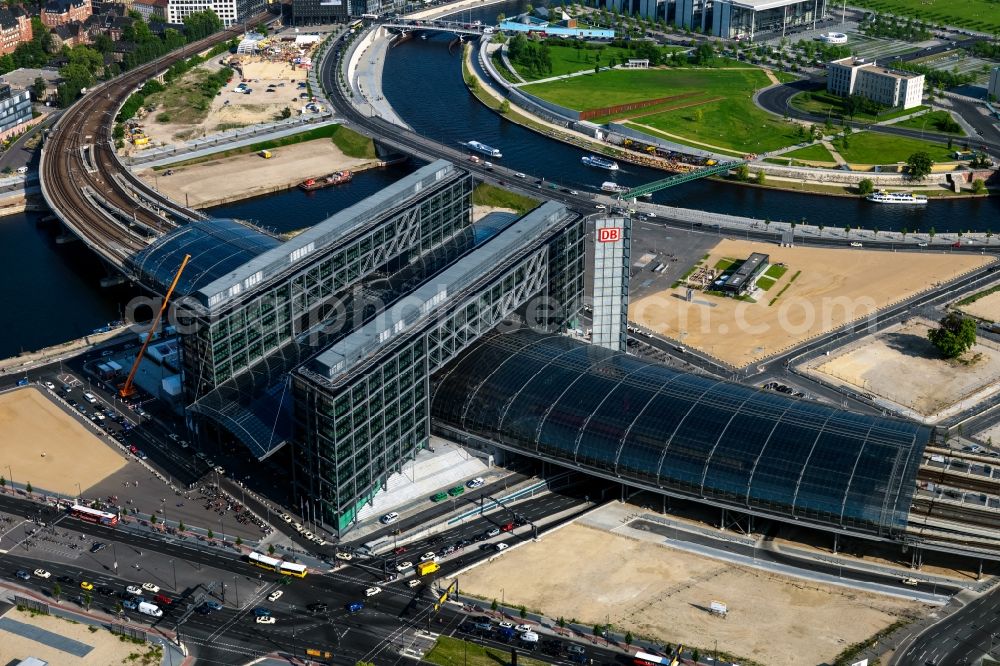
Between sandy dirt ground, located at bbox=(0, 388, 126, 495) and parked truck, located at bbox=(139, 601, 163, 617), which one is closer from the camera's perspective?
parked truck, located at bbox=(139, 601, 163, 617)

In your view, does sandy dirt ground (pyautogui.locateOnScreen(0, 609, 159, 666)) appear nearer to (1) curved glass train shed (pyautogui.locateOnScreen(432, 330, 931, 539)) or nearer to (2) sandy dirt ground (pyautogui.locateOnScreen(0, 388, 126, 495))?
(2) sandy dirt ground (pyautogui.locateOnScreen(0, 388, 126, 495))

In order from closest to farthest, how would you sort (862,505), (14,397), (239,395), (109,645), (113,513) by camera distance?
(109,645)
(862,505)
(113,513)
(239,395)
(14,397)

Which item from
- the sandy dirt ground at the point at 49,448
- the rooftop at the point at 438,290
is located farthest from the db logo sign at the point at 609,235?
the sandy dirt ground at the point at 49,448

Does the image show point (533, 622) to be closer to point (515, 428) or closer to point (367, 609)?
point (367, 609)

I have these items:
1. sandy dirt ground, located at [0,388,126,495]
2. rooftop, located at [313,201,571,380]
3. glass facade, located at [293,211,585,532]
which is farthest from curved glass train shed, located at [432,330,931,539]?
sandy dirt ground, located at [0,388,126,495]

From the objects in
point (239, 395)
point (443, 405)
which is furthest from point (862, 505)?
point (239, 395)

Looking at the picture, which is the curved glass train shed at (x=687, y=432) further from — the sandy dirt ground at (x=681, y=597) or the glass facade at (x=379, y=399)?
the sandy dirt ground at (x=681, y=597)

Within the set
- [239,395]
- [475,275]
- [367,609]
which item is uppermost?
[475,275]

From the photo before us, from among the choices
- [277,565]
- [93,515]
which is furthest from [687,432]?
[93,515]
